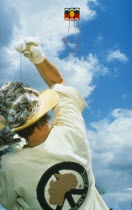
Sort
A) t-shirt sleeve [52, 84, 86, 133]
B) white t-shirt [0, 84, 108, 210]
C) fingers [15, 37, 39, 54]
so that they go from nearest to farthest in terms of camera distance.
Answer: white t-shirt [0, 84, 108, 210] < t-shirt sleeve [52, 84, 86, 133] < fingers [15, 37, 39, 54]

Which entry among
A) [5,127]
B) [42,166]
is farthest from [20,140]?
[42,166]

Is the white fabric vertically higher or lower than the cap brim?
higher

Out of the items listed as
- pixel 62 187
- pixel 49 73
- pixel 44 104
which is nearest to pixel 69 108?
pixel 44 104

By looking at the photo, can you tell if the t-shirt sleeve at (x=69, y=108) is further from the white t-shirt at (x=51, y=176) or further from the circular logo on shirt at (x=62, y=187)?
the circular logo on shirt at (x=62, y=187)

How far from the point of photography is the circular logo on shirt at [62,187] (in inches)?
100

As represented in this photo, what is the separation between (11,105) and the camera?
2602 mm

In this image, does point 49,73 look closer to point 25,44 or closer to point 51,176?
point 25,44

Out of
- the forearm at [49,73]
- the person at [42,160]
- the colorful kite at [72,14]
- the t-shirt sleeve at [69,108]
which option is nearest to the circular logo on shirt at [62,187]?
the person at [42,160]

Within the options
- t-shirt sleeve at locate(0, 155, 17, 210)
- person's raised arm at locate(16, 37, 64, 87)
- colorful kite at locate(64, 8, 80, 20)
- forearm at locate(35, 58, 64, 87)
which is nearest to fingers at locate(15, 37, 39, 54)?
person's raised arm at locate(16, 37, 64, 87)

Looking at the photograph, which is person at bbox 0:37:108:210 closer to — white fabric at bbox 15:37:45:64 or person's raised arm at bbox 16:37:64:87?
person's raised arm at bbox 16:37:64:87

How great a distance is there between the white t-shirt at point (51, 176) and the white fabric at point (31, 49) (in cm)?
86

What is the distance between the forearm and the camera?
309 centimetres

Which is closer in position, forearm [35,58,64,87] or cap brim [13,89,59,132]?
cap brim [13,89,59,132]

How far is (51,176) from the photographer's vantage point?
2555 mm
